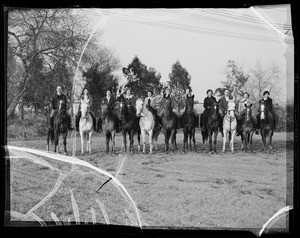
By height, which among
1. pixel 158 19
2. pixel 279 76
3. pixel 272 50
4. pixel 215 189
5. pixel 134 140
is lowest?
pixel 215 189

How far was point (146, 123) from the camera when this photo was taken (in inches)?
123

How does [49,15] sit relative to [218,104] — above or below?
above

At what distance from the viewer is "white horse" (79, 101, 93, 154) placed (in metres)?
3.11

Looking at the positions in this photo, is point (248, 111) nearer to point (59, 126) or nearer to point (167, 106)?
point (167, 106)

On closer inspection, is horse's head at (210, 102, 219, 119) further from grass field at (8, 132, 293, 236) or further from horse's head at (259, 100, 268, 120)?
horse's head at (259, 100, 268, 120)

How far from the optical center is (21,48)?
3137mm

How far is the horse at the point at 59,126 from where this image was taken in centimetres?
312

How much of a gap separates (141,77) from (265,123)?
3.17ft

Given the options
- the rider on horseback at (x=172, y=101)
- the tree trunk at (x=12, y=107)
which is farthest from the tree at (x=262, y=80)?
the tree trunk at (x=12, y=107)

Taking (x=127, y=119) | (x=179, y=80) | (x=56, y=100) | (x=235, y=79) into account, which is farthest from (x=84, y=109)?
(x=235, y=79)

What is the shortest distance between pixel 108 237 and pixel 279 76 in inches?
66.0

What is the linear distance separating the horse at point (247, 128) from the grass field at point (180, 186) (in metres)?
0.04

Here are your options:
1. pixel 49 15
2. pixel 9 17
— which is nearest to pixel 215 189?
pixel 49 15

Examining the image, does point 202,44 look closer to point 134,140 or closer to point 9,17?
point 134,140
